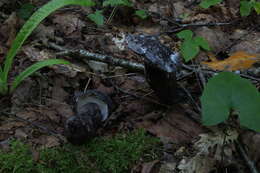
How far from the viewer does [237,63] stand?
254 centimetres

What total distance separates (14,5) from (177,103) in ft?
7.58

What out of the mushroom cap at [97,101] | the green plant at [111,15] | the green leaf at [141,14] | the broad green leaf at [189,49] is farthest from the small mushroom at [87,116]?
the green leaf at [141,14]

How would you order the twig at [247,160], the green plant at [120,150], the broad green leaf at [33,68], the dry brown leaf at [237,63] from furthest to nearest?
the dry brown leaf at [237,63], the broad green leaf at [33,68], the green plant at [120,150], the twig at [247,160]

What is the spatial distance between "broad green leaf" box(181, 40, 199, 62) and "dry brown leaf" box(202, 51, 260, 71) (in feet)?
0.66

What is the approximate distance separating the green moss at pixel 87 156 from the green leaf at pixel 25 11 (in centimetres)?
176

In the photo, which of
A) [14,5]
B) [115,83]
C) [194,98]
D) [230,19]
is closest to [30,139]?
[115,83]

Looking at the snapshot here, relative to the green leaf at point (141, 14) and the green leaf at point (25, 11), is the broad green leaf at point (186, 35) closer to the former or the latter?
the green leaf at point (141, 14)

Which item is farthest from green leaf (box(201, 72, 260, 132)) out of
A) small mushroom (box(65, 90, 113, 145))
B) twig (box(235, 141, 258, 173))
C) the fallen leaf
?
small mushroom (box(65, 90, 113, 145))

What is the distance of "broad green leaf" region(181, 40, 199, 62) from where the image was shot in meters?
2.50

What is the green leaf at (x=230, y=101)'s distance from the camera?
1471mm

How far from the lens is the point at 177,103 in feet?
7.11

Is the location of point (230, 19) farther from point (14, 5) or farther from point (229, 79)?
point (14, 5)

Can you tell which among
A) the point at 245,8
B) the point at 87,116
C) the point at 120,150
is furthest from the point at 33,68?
the point at 245,8

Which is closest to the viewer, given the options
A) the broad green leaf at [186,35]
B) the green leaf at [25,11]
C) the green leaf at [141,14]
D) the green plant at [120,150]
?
the green plant at [120,150]
